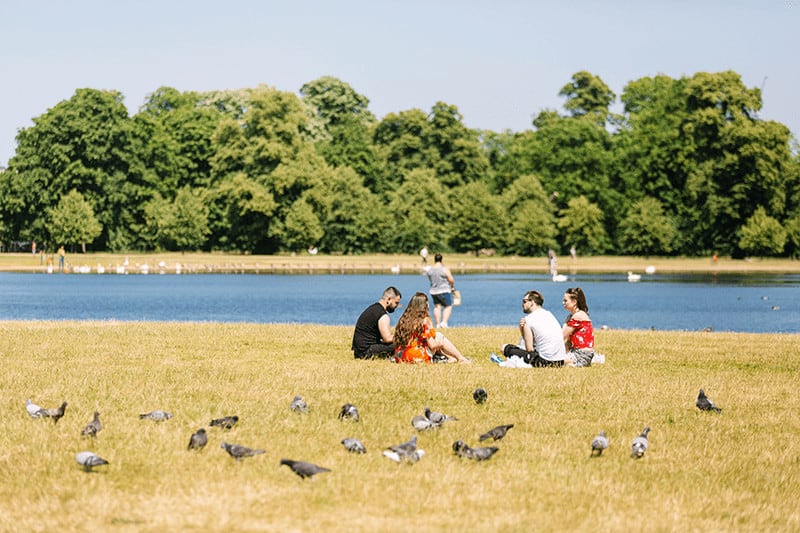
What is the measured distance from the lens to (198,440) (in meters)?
9.51

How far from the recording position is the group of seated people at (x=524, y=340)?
52.9 feet

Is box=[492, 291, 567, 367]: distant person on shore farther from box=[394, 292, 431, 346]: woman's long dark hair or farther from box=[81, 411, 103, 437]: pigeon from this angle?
box=[81, 411, 103, 437]: pigeon

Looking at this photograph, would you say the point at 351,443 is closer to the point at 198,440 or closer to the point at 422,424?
the point at 422,424

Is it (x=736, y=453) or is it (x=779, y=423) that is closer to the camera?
(x=736, y=453)

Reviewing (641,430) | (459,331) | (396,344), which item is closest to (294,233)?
(459,331)

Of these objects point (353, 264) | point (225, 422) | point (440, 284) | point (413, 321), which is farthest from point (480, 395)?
point (353, 264)

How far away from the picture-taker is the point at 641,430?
10.9 m

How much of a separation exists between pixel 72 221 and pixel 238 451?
8685 centimetres

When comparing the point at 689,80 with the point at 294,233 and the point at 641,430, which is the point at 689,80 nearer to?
the point at 294,233

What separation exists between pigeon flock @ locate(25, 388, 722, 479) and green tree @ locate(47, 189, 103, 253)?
84400 millimetres

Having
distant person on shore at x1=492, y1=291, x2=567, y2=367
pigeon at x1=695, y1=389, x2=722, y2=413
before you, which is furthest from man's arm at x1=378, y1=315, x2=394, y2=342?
pigeon at x1=695, y1=389, x2=722, y2=413

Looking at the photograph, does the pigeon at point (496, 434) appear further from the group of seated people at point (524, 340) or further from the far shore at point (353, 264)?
the far shore at point (353, 264)

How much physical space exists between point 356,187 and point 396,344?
79.5 meters

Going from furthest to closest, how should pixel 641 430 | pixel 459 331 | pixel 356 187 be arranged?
1. pixel 356 187
2. pixel 459 331
3. pixel 641 430
